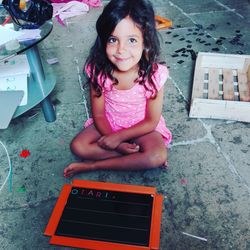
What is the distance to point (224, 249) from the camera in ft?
3.10

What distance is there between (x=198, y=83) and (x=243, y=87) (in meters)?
0.24

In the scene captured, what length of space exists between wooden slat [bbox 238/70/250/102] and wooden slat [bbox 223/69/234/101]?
46 mm

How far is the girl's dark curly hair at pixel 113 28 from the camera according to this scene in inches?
36.1

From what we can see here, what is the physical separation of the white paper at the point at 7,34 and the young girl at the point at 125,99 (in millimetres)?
339

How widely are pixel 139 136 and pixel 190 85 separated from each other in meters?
0.73

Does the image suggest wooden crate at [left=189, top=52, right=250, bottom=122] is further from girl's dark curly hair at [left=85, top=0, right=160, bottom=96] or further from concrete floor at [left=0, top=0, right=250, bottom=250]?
girl's dark curly hair at [left=85, top=0, right=160, bottom=96]

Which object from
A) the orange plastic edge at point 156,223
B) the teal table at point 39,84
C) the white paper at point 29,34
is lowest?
the orange plastic edge at point 156,223

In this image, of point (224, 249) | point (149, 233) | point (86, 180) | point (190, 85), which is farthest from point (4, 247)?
point (190, 85)

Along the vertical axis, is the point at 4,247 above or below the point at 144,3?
below

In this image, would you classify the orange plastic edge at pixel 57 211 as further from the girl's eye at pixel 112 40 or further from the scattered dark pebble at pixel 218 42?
the scattered dark pebble at pixel 218 42

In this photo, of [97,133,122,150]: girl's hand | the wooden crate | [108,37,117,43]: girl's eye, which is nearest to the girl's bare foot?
[97,133,122,150]: girl's hand

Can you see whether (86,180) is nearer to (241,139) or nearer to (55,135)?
(55,135)

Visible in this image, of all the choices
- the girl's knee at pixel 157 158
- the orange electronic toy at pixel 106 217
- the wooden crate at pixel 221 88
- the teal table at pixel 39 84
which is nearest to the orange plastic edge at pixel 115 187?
the orange electronic toy at pixel 106 217

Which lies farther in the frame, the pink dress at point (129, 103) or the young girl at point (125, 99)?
the pink dress at point (129, 103)
